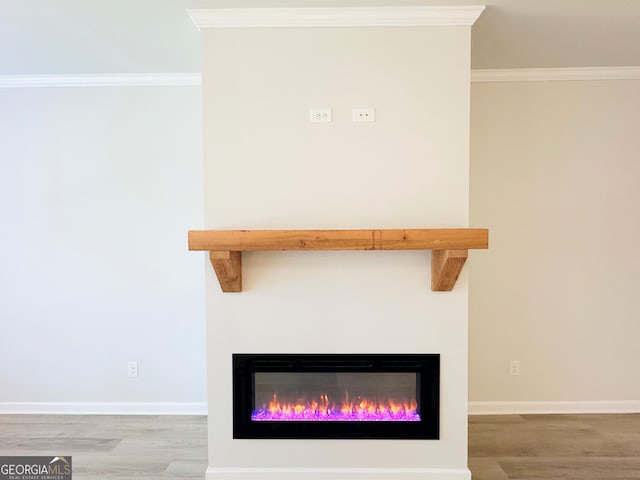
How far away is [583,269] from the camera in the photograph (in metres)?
2.77

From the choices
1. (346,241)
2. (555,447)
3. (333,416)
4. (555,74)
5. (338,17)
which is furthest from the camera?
(555,74)

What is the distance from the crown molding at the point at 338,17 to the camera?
1.91 m

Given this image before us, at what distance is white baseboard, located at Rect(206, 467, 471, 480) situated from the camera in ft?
6.57

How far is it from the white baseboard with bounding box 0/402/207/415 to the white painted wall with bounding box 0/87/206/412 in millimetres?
11

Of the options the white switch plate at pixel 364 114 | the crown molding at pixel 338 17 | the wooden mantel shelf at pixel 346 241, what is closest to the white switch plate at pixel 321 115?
the white switch plate at pixel 364 114

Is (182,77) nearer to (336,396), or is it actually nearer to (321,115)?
(321,115)

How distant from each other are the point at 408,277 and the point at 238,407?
1.14 meters

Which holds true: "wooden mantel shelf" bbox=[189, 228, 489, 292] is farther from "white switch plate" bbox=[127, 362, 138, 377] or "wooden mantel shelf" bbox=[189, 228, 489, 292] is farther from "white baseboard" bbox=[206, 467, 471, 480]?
"white switch plate" bbox=[127, 362, 138, 377]

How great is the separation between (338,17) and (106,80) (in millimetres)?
1845

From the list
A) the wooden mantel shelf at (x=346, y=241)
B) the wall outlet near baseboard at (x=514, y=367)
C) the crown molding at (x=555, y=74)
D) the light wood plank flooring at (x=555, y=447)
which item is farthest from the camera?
the wall outlet near baseboard at (x=514, y=367)

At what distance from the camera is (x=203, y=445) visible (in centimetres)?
243

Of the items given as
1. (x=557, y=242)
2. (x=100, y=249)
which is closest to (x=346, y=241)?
(x=557, y=242)

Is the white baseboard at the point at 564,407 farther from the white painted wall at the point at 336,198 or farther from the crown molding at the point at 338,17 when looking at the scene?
the crown molding at the point at 338,17

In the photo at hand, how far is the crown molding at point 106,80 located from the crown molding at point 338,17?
0.88 metres
